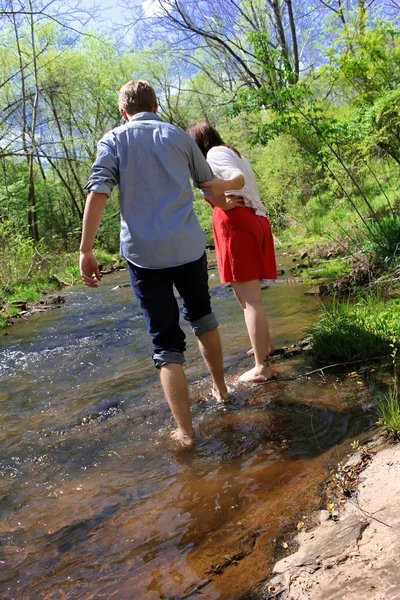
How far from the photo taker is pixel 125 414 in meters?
3.04

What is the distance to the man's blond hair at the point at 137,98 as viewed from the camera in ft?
8.31

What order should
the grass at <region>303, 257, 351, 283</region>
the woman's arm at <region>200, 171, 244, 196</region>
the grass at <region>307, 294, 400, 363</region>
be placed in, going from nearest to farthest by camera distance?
the woman's arm at <region>200, 171, 244, 196</region>, the grass at <region>307, 294, 400, 363</region>, the grass at <region>303, 257, 351, 283</region>

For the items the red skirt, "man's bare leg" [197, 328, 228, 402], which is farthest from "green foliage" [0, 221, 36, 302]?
"man's bare leg" [197, 328, 228, 402]

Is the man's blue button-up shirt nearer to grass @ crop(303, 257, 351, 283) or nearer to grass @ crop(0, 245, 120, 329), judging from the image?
grass @ crop(303, 257, 351, 283)

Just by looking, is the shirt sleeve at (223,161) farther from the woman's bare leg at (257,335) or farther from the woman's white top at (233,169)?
the woman's bare leg at (257,335)

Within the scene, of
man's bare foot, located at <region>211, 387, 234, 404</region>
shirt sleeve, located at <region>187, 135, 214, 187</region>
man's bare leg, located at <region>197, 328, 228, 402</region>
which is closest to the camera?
shirt sleeve, located at <region>187, 135, 214, 187</region>

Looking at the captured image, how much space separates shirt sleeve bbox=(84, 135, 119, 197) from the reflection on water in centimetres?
140

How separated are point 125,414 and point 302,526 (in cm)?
170

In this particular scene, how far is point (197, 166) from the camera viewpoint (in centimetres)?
260

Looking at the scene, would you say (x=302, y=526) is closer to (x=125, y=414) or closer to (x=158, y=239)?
(x=158, y=239)

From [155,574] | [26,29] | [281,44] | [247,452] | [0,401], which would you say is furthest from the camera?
[26,29]

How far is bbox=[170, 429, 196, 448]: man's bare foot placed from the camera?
244cm

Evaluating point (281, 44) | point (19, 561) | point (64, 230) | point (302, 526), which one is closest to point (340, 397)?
point (302, 526)

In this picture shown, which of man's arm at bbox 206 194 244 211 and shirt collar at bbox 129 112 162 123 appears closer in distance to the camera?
shirt collar at bbox 129 112 162 123
